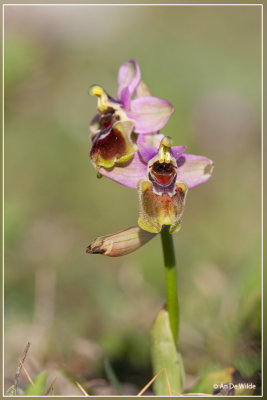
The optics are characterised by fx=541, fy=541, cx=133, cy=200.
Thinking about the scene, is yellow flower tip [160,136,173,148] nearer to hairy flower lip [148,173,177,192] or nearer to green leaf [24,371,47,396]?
hairy flower lip [148,173,177,192]

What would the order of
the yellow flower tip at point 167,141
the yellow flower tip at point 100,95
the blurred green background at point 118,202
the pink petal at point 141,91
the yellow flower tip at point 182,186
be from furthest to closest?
the blurred green background at point 118,202, the pink petal at point 141,91, the yellow flower tip at point 100,95, the yellow flower tip at point 182,186, the yellow flower tip at point 167,141

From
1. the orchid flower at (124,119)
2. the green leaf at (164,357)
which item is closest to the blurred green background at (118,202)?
the green leaf at (164,357)

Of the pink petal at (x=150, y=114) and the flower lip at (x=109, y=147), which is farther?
the pink petal at (x=150, y=114)

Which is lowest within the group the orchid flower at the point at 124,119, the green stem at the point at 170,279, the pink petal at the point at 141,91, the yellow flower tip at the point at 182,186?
the green stem at the point at 170,279

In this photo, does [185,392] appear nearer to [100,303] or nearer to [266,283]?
[266,283]

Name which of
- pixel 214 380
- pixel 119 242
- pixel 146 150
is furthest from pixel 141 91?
pixel 214 380

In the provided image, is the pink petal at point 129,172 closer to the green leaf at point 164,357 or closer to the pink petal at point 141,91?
the pink petal at point 141,91
